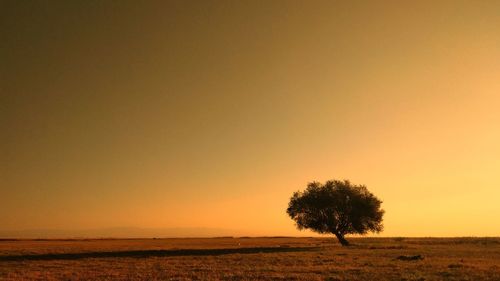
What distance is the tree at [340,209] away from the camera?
8381cm

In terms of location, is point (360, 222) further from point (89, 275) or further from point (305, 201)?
point (89, 275)

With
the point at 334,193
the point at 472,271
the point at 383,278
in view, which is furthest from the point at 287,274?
the point at 334,193

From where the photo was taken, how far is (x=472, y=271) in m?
31.8

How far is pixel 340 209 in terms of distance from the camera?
84062 mm

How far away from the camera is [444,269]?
33625mm

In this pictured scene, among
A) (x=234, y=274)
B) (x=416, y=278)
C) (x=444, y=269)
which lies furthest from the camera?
(x=444, y=269)

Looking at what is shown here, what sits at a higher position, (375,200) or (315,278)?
(375,200)

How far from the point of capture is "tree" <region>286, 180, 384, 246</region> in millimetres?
83812

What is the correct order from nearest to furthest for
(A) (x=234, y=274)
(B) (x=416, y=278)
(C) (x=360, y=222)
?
(B) (x=416, y=278) → (A) (x=234, y=274) → (C) (x=360, y=222)

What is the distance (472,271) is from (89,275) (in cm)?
2740

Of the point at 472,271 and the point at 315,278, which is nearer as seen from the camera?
the point at 315,278

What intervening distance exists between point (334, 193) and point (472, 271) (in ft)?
173

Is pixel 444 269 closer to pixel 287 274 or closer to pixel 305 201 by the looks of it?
pixel 287 274

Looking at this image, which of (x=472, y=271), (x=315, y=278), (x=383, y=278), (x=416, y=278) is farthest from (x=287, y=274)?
(x=472, y=271)
